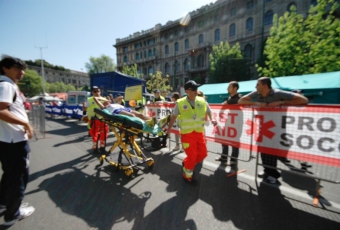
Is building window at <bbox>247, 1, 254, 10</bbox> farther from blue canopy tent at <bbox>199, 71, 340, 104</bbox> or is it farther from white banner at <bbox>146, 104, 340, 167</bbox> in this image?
white banner at <bbox>146, 104, 340, 167</bbox>

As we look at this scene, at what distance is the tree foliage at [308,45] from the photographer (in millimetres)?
10039

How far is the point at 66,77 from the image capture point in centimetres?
9194

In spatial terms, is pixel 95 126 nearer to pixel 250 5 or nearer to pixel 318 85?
pixel 318 85

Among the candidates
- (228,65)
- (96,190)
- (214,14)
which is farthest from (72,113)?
(214,14)

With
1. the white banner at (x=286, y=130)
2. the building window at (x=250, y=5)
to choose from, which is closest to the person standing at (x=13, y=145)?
the white banner at (x=286, y=130)

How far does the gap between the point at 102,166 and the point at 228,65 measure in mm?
25363

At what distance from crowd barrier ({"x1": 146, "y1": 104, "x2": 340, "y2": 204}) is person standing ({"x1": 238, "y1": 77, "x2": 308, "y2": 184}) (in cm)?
11

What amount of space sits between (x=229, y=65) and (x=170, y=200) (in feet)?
85.1

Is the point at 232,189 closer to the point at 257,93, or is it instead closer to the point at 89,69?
the point at 257,93

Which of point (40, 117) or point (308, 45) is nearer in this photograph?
point (40, 117)

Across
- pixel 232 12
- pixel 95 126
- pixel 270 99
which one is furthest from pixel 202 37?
pixel 270 99

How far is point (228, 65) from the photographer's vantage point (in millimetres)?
25125

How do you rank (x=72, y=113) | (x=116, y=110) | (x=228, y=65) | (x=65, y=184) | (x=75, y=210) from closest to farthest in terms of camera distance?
(x=75, y=210), (x=65, y=184), (x=116, y=110), (x=72, y=113), (x=228, y=65)

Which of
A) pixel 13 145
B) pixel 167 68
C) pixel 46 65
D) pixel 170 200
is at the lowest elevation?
pixel 170 200
